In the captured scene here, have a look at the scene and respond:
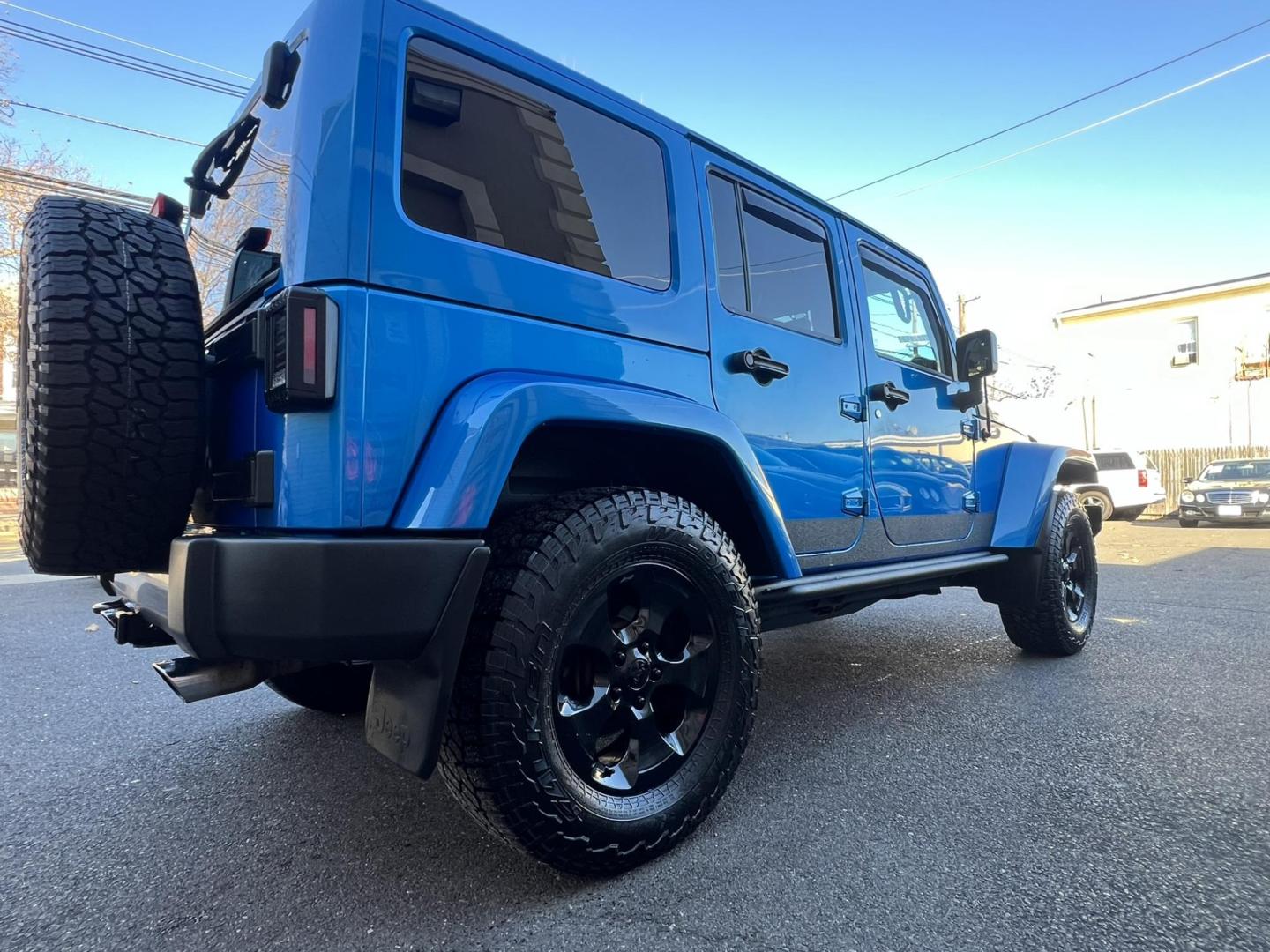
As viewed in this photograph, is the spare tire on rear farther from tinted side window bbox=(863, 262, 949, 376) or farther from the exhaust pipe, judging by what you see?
tinted side window bbox=(863, 262, 949, 376)

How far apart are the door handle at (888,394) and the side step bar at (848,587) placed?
660 mm

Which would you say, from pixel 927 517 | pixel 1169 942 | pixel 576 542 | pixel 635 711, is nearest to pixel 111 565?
pixel 576 542

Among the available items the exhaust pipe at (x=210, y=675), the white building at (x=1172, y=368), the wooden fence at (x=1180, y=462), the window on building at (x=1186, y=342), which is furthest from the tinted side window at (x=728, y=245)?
the window on building at (x=1186, y=342)

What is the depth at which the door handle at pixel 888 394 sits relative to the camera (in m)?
2.90

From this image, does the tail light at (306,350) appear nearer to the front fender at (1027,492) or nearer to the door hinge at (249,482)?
the door hinge at (249,482)

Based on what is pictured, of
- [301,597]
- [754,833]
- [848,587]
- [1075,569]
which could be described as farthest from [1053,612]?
[301,597]

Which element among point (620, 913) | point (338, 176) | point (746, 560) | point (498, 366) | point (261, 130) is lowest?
point (620, 913)

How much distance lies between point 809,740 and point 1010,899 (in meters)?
1.05

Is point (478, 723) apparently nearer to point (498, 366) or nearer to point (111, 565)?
point (498, 366)

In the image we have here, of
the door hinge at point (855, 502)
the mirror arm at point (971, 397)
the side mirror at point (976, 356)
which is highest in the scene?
the side mirror at point (976, 356)

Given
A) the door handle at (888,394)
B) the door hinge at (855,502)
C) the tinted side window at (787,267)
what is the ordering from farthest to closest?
1. the door handle at (888,394)
2. the door hinge at (855,502)
3. the tinted side window at (787,267)

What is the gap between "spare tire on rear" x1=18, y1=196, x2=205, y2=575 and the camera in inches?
59.1

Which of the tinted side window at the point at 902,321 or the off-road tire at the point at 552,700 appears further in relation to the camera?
the tinted side window at the point at 902,321

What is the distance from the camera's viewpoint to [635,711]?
5.98 ft
